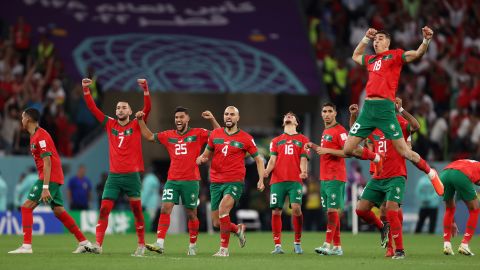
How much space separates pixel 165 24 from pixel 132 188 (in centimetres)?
1783

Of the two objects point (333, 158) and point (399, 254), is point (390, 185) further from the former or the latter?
point (333, 158)

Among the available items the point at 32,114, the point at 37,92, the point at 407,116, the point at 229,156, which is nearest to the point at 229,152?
the point at 229,156

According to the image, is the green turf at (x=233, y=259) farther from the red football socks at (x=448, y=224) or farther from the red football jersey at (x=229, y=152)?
the red football jersey at (x=229, y=152)

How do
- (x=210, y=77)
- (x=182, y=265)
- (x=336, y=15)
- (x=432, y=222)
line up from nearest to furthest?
(x=182, y=265) → (x=432, y=222) → (x=210, y=77) → (x=336, y=15)

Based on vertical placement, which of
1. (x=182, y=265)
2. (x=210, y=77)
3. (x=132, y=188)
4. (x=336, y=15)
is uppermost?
(x=336, y=15)

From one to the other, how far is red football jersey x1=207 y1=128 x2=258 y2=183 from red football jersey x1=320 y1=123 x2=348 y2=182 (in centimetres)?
140

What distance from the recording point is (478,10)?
1510 inches

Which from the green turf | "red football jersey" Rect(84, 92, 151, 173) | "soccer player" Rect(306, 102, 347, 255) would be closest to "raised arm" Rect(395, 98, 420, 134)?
"soccer player" Rect(306, 102, 347, 255)

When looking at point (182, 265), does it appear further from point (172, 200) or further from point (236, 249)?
point (236, 249)

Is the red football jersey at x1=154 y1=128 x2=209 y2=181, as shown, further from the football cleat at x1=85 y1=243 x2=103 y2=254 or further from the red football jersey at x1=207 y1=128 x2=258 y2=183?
the football cleat at x1=85 y1=243 x2=103 y2=254

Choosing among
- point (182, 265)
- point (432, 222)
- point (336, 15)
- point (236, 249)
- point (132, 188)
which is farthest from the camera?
point (336, 15)

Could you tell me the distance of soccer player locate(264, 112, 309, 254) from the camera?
790 inches

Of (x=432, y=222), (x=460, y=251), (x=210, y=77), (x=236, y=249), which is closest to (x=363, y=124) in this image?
(x=460, y=251)

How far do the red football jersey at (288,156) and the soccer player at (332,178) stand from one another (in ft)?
2.89
